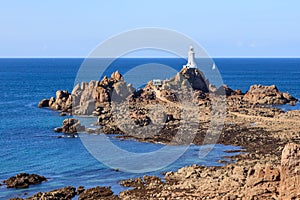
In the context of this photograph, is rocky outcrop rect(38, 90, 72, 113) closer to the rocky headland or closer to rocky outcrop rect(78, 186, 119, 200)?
the rocky headland

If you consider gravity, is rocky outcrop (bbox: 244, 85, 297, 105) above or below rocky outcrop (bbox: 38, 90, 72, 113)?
above

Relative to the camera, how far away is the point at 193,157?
1753 inches

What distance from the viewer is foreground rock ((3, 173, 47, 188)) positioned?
35.5 meters

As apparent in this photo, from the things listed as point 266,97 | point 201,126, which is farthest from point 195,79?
point 201,126

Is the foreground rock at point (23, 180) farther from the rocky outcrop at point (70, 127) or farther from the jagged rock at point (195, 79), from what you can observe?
the jagged rock at point (195, 79)

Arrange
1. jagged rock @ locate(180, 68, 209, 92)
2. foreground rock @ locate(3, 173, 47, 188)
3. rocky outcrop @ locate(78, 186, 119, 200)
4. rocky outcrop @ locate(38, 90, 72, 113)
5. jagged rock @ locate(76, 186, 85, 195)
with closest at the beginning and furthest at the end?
rocky outcrop @ locate(78, 186, 119, 200) < jagged rock @ locate(76, 186, 85, 195) < foreground rock @ locate(3, 173, 47, 188) < rocky outcrop @ locate(38, 90, 72, 113) < jagged rock @ locate(180, 68, 209, 92)

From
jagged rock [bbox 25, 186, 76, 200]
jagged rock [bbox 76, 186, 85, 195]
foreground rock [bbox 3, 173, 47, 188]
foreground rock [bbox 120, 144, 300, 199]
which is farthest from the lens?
foreground rock [bbox 3, 173, 47, 188]

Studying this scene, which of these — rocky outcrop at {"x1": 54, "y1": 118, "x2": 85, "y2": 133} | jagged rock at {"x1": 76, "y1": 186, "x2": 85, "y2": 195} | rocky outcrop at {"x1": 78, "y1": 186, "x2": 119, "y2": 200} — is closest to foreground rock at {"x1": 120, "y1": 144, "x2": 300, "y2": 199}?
rocky outcrop at {"x1": 78, "y1": 186, "x2": 119, "y2": 200}

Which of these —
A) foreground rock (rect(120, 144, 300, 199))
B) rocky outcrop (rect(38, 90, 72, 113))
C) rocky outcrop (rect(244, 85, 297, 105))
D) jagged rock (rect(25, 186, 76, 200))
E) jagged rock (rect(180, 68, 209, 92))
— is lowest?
jagged rock (rect(25, 186, 76, 200))

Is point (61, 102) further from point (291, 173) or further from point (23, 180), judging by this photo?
point (291, 173)

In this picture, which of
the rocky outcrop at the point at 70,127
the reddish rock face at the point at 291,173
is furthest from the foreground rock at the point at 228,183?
the rocky outcrop at the point at 70,127

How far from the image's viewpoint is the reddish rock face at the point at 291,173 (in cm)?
2325

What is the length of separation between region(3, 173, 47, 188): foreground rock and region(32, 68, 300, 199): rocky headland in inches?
273

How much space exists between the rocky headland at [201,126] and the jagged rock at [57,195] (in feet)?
11.5
